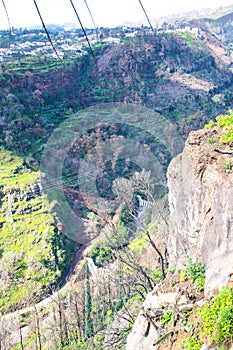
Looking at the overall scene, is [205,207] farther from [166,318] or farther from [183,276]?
[166,318]

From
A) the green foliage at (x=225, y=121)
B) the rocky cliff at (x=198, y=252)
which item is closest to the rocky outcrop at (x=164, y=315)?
the rocky cliff at (x=198, y=252)

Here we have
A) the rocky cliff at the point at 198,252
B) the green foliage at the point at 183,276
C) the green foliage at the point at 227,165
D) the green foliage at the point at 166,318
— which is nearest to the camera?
the rocky cliff at the point at 198,252

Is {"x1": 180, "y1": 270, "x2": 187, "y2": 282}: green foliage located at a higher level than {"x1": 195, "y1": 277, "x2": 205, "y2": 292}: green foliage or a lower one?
lower

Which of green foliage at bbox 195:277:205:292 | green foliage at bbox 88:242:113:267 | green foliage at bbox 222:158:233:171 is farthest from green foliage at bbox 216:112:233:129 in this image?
green foliage at bbox 88:242:113:267

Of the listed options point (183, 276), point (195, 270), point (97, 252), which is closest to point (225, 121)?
point (195, 270)

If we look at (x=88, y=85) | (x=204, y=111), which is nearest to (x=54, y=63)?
(x=88, y=85)

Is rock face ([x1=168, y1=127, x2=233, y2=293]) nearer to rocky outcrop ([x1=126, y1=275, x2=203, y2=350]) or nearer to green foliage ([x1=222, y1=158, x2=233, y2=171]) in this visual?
green foliage ([x1=222, y1=158, x2=233, y2=171])

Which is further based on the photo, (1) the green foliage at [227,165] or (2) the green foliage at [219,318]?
(1) the green foliage at [227,165]

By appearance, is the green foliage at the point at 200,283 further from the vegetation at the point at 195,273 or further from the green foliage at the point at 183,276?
the green foliage at the point at 183,276
